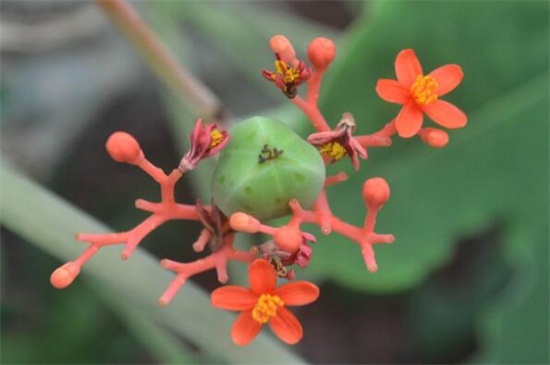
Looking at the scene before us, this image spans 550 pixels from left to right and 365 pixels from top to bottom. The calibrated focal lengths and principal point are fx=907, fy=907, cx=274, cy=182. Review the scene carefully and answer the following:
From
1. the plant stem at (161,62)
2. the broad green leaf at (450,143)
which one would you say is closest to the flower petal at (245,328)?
the plant stem at (161,62)

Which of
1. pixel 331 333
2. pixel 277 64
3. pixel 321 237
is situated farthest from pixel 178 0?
pixel 277 64

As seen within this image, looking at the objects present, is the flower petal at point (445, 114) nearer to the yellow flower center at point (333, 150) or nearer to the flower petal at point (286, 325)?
the yellow flower center at point (333, 150)

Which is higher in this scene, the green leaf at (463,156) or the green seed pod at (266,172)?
the green leaf at (463,156)

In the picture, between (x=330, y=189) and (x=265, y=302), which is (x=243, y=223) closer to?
(x=265, y=302)

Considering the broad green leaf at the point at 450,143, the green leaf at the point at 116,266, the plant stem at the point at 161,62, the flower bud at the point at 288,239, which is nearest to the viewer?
the flower bud at the point at 288,239

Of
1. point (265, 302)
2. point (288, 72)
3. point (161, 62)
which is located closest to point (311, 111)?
point (288, 72)

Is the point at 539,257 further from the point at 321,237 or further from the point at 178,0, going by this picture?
the point at 178,0
